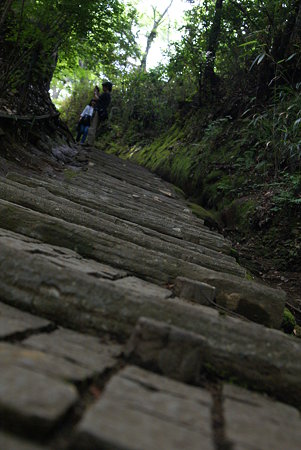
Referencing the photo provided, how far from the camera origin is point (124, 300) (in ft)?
3.80

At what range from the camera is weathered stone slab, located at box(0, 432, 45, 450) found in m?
0.56

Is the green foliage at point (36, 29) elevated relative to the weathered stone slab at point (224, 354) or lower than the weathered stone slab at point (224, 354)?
elevated

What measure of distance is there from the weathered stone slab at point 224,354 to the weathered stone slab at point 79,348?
67 millimetres

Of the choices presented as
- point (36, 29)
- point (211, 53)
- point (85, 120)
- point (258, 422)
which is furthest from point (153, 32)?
point (258, 422)

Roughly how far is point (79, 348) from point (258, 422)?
0.47m

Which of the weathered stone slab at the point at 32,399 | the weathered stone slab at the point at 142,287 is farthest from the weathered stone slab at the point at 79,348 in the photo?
the weathered stone slab at the point at 142,287

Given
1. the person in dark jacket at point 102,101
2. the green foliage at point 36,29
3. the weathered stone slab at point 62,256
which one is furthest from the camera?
the person in dark jacket at point 102,101

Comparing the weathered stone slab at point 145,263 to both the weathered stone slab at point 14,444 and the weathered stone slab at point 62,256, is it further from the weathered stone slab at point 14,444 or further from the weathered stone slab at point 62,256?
the weathered stone slab at point 14,444

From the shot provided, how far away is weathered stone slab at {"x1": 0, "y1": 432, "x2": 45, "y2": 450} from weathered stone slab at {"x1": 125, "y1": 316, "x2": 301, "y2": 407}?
40 cm

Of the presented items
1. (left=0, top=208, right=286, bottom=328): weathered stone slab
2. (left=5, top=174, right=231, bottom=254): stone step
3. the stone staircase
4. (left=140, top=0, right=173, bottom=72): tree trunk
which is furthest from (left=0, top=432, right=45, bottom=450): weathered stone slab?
(left=140, top=0, right=173, bottom=72): tree trunk

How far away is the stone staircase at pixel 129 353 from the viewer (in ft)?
2.08

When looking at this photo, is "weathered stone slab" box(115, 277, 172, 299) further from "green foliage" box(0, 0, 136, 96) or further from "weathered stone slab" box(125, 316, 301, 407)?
"green foliage" box(0, 0, 136, 96)

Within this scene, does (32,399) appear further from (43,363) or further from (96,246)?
(96,246)

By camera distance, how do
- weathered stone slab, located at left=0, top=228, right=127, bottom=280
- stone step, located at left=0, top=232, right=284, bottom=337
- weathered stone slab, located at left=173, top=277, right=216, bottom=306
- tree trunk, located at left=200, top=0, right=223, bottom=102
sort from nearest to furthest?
stone step, located at left=0, top=232, right=284, bottom=337, weathered stone slab, located at left=0, top=228, right=127, bottom=280, weathered stone slab, located at left=173, top=277, right=216, bottom=306, tree trunk, located at left=200, top=0, right=223, bottom=102
